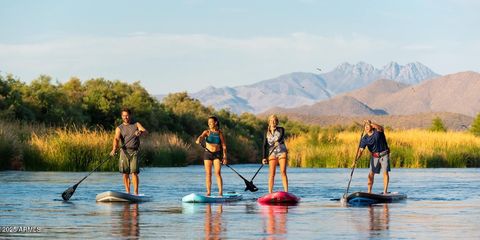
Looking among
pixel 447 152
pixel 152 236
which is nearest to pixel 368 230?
pixel 152 236

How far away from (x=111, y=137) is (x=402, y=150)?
697 inches

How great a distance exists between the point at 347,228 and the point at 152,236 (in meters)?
3.39

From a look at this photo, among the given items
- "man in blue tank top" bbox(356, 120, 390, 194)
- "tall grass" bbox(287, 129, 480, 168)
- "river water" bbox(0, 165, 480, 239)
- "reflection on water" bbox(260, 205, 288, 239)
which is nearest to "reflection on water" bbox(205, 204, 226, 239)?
"river water" bbox(0, 165, 480, 239)

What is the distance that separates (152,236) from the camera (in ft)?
52.5

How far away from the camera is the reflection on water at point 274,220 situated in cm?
1647

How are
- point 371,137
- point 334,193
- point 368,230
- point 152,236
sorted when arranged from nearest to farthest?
point 152,236 → point 368,230 → point 371,137 → point 334,193

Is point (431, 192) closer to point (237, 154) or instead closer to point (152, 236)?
point (152, 236)

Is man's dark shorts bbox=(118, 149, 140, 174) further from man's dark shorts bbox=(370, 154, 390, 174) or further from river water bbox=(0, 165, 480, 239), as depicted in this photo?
man's dark shorts bbox=(370, 154, 390, 174)

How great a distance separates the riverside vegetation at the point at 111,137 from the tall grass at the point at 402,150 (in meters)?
0.05

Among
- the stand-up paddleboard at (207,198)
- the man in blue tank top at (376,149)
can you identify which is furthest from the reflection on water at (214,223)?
the man in blue tank top at (376,149)

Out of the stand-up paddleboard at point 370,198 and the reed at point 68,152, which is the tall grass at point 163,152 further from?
the stand-up paddleboard at point 370,198

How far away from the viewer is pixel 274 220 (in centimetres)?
1916

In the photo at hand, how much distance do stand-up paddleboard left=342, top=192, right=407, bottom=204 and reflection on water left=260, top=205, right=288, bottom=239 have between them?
1.98m

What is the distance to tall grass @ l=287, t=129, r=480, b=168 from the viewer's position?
184ft
